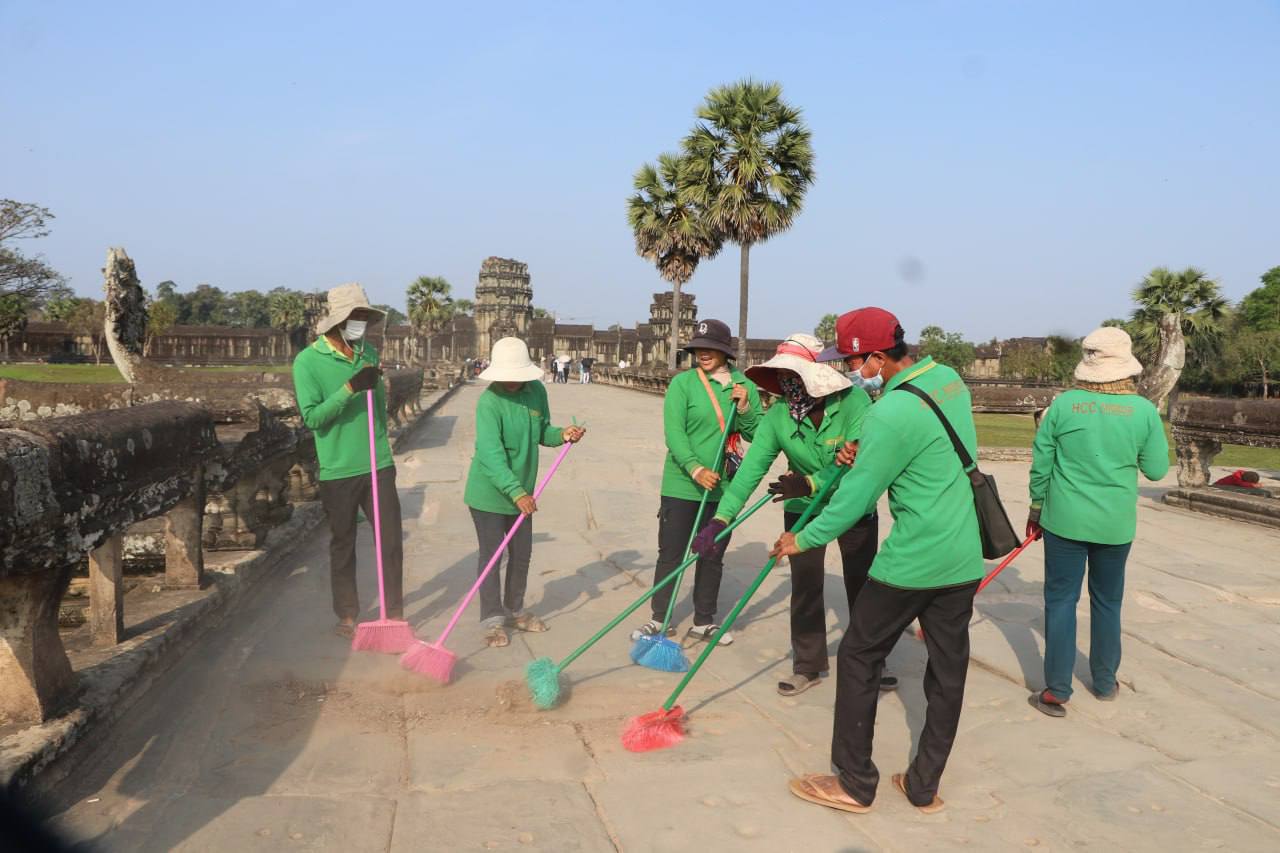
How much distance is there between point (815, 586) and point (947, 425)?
1464 mm

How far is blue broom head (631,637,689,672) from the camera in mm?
4441

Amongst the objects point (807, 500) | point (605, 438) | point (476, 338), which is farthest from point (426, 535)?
point (476, 338)

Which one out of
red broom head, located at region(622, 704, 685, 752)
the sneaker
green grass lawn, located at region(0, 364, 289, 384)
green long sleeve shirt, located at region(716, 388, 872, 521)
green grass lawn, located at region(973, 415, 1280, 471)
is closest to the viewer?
red broom head, located at region(622, 704, 685, 752)

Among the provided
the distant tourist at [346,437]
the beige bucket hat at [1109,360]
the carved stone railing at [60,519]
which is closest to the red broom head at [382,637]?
the distant tourist at [346,437]

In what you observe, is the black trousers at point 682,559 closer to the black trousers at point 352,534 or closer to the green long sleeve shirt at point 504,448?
the green long sleeve shirt at point 504,448

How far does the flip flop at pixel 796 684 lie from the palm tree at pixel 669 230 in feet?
92.6

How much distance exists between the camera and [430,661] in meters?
4.12

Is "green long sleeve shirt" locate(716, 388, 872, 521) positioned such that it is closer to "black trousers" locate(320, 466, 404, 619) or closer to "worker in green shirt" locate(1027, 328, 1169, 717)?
"worker in green shirt" locate(1027, 328, 1169, 717)

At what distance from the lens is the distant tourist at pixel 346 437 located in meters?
4.59

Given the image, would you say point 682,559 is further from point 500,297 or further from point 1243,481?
point 500,297

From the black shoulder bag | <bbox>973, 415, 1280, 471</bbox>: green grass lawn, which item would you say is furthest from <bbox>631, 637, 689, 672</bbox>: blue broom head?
<bbox>973, 415, 1280, 471</bbox>: green grass lawn

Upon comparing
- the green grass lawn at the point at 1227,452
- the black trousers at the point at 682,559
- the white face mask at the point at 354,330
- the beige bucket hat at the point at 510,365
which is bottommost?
the green grass lawn at the point at 1227,452

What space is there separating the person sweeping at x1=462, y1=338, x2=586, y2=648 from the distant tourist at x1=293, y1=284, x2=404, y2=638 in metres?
0.47

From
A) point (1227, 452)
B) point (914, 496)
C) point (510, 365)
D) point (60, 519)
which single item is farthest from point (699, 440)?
point (1227, 452)
